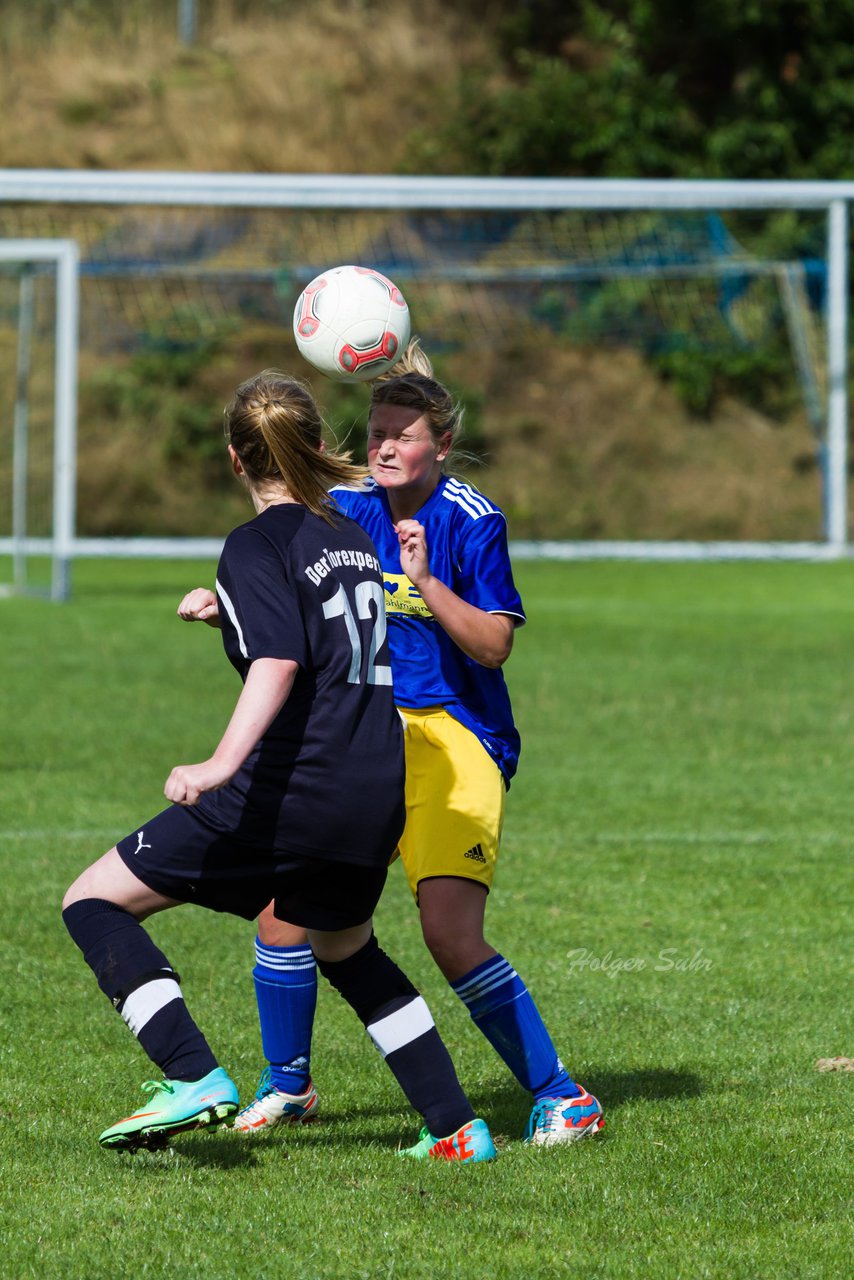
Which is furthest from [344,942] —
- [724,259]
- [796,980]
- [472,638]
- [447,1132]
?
[724,259]

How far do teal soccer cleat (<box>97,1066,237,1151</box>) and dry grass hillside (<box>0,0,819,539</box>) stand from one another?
847 inches

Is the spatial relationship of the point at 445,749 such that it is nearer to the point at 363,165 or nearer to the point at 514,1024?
the point at 514,1024

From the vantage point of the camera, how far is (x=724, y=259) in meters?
24.5

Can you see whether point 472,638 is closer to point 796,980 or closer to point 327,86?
point 796,980

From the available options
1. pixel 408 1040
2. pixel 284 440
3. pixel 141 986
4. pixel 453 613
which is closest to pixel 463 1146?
pixel 408 1040

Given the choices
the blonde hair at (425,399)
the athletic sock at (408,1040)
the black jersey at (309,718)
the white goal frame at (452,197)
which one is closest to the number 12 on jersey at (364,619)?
the black jersey at (309,718)

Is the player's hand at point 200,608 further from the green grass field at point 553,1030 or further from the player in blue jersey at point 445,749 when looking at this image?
the green grass field at point 553,1030

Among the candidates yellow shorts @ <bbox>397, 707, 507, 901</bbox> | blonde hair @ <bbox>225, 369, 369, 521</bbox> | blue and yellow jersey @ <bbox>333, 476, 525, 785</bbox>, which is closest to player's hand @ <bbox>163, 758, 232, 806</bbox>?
blonde hair @ <bbox>225, 369, 369, 521</bbox>

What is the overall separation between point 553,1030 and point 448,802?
48.4 inches

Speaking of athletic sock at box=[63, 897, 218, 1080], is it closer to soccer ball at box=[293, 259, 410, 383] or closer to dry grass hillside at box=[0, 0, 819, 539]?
soccer ball at box=[293, 259, 410, 383]

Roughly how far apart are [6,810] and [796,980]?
384 centimetres

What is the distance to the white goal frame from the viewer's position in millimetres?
15836

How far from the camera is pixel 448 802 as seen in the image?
386 cm

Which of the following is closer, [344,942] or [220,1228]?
[220,1228]
